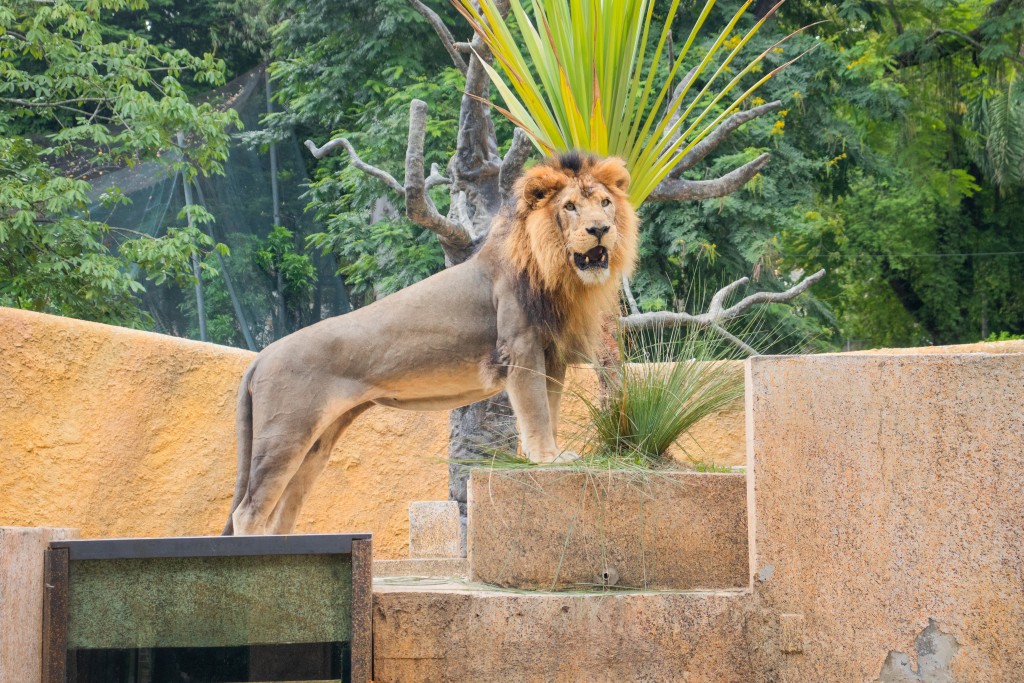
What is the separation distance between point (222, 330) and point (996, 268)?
1163 centimetres

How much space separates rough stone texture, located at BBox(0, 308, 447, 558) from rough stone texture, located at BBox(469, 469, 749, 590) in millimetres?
3907

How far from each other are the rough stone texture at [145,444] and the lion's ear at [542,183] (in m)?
3.65

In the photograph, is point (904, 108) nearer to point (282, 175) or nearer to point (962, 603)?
point (282, 175)

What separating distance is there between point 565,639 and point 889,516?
121cm

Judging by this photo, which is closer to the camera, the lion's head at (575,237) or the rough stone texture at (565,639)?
the rough stone texture at (565,639)

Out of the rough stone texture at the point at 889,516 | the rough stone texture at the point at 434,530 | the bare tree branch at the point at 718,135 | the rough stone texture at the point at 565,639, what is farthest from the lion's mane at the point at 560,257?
the rough stone texture at the point at 434,530

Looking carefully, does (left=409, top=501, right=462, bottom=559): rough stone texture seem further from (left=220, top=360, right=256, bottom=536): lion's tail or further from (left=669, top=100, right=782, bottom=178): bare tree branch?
(left=669, top=100, right=782, bottom=178): bare tree branch

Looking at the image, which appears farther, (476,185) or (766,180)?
(766,180)

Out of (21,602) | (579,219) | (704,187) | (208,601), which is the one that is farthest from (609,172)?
(21,602)

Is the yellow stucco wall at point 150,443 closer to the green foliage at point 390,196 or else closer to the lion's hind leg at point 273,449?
the lion's hind leg at point 273,449

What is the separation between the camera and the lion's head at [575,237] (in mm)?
4641

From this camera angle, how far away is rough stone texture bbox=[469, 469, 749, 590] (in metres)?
4.20

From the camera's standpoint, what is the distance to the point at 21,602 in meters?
3.73

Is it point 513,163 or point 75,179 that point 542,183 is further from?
point 75,179
